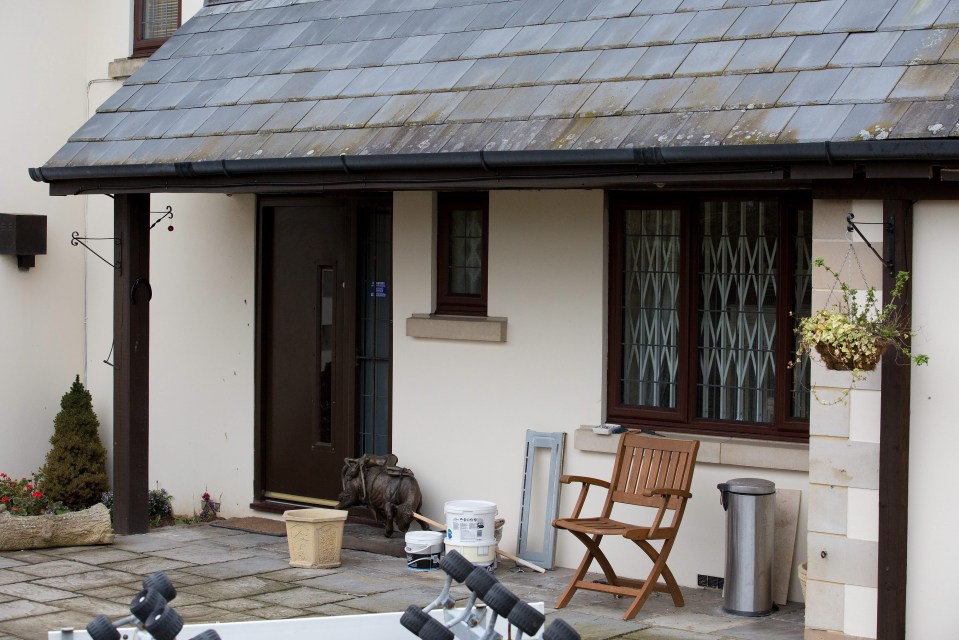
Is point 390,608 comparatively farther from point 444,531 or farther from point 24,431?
point 24,431

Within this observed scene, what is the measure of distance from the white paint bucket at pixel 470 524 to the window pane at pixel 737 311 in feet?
5.04

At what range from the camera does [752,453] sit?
848 centimetres

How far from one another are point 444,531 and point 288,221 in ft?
9.84

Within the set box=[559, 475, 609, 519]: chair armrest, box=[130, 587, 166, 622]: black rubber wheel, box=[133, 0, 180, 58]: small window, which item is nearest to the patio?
box=[559, 475, 609, 519]: chair armrest

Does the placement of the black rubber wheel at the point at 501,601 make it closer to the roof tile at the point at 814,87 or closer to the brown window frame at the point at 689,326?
the roof tile at the point at 814,87

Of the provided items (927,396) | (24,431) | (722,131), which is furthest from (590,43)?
(24,431)

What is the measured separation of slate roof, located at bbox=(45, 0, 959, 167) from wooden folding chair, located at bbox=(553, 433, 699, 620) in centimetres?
195

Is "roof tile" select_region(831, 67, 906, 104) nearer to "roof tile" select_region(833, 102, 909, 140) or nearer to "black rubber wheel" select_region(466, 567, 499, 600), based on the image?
"roof tile" select_region(833, 102, 909, 140)

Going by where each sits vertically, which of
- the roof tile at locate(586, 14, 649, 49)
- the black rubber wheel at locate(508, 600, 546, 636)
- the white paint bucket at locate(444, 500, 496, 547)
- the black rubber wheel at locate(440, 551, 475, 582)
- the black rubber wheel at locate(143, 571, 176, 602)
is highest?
the roof tile at locate(586, 14, 649, 49)

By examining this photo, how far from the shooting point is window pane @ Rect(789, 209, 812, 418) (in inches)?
336

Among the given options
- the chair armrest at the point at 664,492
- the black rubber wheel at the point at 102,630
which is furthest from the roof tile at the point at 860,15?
the black rubber wheel at the point at 102,630

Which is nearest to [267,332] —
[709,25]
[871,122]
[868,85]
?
[709,25]

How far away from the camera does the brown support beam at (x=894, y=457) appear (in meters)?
6.91

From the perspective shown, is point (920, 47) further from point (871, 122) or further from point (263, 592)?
point (263, 592)
